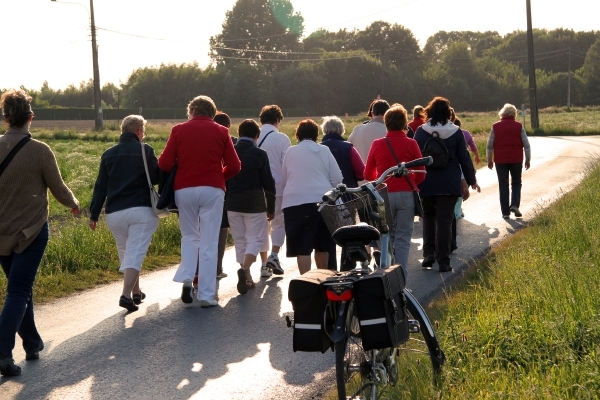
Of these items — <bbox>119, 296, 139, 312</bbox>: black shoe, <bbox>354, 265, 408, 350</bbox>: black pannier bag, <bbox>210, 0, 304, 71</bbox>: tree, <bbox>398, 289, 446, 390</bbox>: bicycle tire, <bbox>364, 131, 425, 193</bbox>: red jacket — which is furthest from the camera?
<bbox>210, 0, 304, 71</bbox>: tree

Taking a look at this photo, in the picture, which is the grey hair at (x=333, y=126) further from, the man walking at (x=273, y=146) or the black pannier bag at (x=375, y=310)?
the black pannier bag at (x=375, y=310)

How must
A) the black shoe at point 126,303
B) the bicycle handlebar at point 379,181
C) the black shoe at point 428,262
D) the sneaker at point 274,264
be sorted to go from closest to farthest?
1. the bicycle handlebar at point 379,181
2. the black shoe at point 126,303
3. the sneaker at point 274,264
4. the black shoe at point 428,262

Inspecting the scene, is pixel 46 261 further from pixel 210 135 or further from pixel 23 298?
pixel 23 298

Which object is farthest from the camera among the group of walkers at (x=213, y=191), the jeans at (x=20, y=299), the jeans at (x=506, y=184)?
the jeans at (x=506, y=184)

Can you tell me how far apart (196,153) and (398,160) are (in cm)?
204

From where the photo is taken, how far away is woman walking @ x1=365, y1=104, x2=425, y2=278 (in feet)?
30.4

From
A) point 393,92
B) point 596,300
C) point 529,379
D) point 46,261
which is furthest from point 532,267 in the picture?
point 393,92

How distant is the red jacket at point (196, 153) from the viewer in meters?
8.97

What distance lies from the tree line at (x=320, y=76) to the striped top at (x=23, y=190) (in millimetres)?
89303

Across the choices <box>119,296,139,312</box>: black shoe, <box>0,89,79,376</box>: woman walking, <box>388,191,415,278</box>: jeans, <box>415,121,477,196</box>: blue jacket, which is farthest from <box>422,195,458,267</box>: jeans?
<box>0,89,79,376</box>: woman walking

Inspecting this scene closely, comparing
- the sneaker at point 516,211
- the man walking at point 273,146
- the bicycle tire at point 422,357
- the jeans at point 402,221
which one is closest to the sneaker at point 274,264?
the man walking at point 273,146

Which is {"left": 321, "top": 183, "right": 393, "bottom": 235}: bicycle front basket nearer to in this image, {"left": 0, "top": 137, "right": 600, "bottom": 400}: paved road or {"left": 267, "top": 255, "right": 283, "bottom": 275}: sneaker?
{"left": 0, "top": 137, "right": 600, "bottom": 400}: paved road

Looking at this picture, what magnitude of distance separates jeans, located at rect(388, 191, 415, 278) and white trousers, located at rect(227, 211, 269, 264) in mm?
1595

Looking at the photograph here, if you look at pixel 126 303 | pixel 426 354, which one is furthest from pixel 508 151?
pixel 426 354
